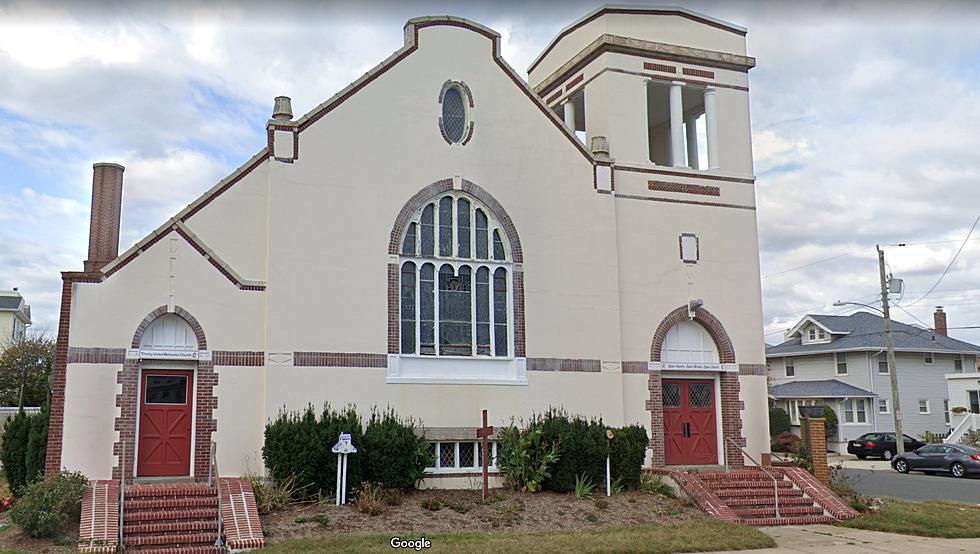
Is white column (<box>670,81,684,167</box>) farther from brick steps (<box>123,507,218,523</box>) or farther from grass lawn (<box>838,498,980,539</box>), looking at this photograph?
brick steps (<box>123,507,218,523</box>)

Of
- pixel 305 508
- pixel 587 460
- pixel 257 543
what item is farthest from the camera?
pixel 587 460

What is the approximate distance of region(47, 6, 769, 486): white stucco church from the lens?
18344mm

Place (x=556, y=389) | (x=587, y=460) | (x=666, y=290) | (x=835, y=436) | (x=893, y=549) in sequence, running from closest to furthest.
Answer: (x=893, y=549) → (x=587, y=460) → (x=556, y=389) → (x=666, y=290) → (x=835, y=436)

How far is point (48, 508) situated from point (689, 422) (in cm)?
1471

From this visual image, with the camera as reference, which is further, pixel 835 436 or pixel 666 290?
pixel 835 436

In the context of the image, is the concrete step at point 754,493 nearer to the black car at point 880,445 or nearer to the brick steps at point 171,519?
the brick steps at point 171,519

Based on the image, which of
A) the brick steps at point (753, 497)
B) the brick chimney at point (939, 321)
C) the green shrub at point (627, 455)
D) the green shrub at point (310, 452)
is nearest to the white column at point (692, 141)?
the green shrub at point (627, 455)

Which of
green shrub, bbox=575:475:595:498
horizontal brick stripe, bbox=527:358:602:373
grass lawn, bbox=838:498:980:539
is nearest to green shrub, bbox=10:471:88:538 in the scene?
green shrub, bbox=575:475:595:498

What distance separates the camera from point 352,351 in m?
19.5

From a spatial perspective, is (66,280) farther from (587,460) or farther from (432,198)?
(587,460)

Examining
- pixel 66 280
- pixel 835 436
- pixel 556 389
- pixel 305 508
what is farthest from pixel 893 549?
pixel 835 436

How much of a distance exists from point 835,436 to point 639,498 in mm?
31088

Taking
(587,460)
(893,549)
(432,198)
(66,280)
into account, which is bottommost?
(893,549)
